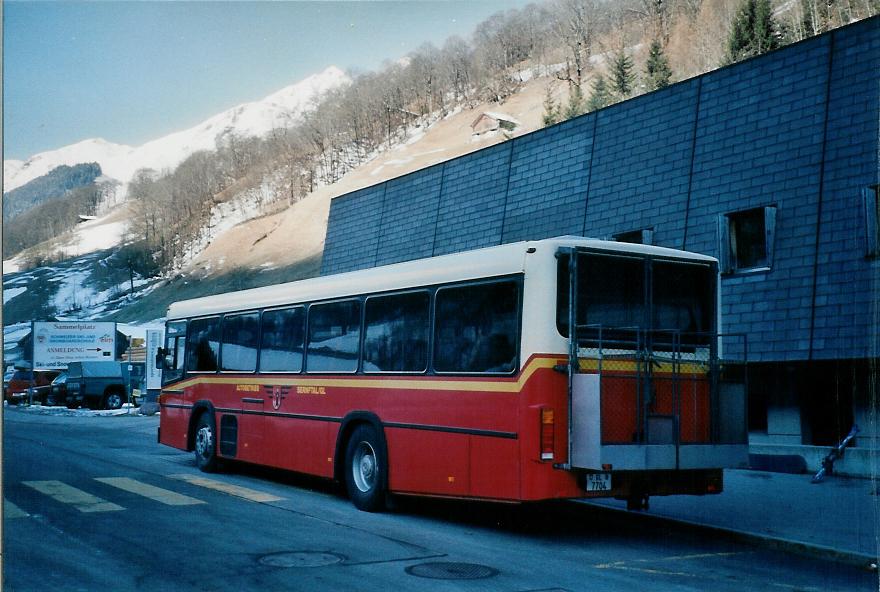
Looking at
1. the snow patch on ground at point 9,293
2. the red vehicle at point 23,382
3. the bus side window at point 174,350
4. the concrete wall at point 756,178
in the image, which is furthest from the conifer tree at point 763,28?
the bus side window at point 174,350

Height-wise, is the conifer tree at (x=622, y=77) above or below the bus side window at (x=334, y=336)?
above

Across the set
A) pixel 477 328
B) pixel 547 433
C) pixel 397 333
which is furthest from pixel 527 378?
pixel 397 333

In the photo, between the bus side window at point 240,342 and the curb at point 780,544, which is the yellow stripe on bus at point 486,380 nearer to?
the bus side window at point 240,342

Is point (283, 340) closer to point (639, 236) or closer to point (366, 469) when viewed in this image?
point (366, 469)

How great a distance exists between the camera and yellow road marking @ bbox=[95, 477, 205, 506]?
1130 cm

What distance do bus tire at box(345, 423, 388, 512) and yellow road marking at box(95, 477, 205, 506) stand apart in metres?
1.97

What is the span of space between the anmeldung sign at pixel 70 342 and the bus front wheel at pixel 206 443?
33.9 metres

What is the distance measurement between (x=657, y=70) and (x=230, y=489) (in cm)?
6136

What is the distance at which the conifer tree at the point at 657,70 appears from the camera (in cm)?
6625

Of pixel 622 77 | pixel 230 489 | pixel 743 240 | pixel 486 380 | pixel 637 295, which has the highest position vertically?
pixel 622 77

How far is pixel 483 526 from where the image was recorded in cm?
1016

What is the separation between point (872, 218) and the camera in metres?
13.2

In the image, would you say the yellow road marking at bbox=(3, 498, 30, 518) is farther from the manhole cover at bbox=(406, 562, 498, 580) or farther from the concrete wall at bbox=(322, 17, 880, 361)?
the concrete wall at bbox=(322, 17, 880, 361)

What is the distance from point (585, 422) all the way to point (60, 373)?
148ft
